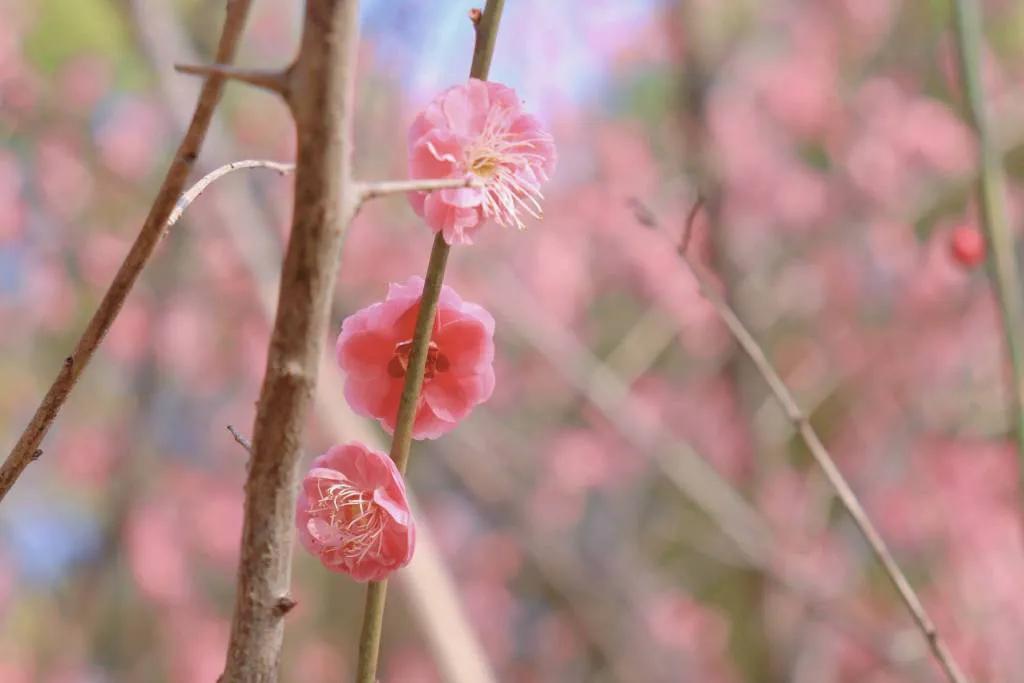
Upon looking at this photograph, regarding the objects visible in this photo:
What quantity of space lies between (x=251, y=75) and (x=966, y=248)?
85cm

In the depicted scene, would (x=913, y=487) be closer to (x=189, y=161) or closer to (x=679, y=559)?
(x=679, y=559)

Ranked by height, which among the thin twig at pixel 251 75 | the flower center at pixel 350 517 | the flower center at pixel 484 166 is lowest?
the flower center at pixel 350 517

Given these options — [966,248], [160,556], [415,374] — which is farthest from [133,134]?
[415,374]

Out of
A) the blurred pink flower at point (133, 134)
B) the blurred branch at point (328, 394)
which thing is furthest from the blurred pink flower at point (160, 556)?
the blurred branch at point (328, 394)

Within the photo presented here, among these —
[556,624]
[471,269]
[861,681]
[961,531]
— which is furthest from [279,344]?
[861,681]

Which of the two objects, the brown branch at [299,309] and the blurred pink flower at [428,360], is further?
the blurred pink flower at [428,360]

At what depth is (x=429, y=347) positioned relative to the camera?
17.3 inches

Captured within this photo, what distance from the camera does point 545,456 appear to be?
2992 millimetres

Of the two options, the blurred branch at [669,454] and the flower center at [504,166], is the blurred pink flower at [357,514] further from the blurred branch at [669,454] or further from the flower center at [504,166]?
the blurred branch at [669,454]

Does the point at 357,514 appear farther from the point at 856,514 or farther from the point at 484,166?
the point at 856,514

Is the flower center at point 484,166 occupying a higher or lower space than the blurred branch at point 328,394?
higher

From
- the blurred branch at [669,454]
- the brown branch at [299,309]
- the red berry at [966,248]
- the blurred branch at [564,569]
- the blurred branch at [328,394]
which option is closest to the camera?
the brown branch at [299,309]

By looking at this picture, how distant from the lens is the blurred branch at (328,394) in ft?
3.98

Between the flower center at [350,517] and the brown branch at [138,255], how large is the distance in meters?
0.12
